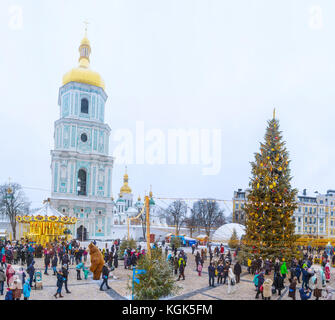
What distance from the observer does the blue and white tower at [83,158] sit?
4309 centimetres

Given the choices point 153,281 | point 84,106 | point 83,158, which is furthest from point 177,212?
point 153,281

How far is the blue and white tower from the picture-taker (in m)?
43.1

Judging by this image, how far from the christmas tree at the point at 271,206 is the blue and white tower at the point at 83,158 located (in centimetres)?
2731

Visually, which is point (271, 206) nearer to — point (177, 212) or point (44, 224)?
point (44, 224)

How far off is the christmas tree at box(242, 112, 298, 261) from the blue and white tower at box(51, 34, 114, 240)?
27.3 m

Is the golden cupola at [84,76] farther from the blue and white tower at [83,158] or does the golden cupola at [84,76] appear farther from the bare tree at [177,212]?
the bare tree at [177,212]

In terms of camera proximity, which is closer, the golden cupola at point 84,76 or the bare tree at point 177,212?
the golden cupola at point 84,76

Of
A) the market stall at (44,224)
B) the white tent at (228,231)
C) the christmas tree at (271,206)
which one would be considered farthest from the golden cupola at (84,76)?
the christmas tree at (271,206)

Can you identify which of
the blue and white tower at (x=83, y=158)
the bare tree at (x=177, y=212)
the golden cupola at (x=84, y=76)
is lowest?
the bare tree at (x=177, y=212)

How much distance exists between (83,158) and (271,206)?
30.6 meters

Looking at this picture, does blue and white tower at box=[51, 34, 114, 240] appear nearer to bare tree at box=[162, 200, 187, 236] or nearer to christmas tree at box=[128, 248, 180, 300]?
bare tree at box=[162, 200, 187, 236]

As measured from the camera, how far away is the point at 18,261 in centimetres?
2261
